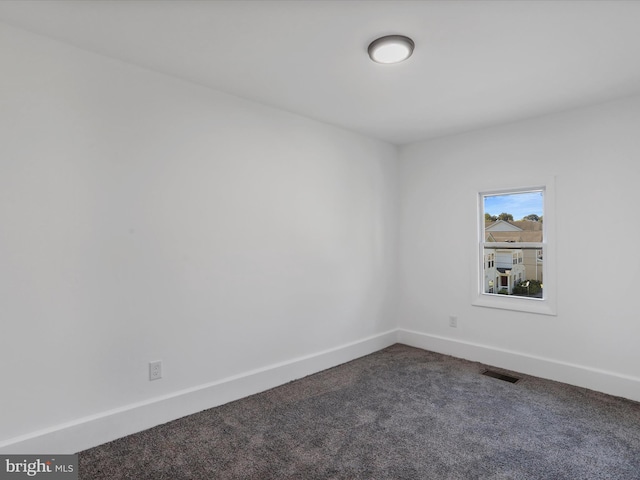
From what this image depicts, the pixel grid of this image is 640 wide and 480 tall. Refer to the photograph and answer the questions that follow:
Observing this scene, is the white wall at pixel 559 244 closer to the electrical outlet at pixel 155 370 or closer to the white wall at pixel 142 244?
the white wall at pixel 142 244

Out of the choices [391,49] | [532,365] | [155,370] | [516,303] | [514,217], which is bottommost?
[532,365]

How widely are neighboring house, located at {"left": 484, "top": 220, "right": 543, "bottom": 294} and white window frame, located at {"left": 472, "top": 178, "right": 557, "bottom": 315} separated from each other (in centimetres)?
5

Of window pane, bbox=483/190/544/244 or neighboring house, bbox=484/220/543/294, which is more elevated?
window pane, bbox=483/190/544/244

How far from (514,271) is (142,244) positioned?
349 cm

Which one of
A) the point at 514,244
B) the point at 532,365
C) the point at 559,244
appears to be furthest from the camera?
the point at 514,244

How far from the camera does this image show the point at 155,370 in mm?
2523

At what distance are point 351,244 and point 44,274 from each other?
106 inches

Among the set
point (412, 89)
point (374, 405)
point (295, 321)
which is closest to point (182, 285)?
point (295, 321)

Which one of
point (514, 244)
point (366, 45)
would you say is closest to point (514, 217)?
point (514, 244)

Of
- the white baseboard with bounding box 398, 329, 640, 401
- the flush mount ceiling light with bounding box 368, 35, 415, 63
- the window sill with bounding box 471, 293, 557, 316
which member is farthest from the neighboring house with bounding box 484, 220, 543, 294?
the flush mount ceiling light with bounding box 368, 35, 415, 63

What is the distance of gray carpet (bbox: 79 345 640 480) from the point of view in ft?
6.67

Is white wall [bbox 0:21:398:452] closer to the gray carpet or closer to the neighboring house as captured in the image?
the gray carpet

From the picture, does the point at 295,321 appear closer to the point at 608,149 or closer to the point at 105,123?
the point at 105,123

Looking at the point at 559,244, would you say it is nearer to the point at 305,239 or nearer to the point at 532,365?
the point at 532,365
